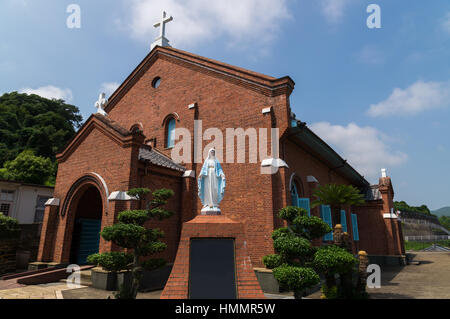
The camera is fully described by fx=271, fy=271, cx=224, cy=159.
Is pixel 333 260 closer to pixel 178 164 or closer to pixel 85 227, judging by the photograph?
pixel 178 164

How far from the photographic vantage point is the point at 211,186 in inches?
314

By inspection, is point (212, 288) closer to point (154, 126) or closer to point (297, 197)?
point (297, 197)

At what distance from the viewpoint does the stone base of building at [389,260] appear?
65.4 feet

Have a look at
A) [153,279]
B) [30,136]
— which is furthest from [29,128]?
[153,279]

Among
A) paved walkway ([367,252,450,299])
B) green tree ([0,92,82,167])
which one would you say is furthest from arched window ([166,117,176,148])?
green tree ([0,92,82,167])

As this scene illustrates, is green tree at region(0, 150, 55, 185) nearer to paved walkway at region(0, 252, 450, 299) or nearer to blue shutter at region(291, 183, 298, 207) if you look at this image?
paved walkway at region(0, 252, 450, 299)

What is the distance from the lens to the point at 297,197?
13.1 meters

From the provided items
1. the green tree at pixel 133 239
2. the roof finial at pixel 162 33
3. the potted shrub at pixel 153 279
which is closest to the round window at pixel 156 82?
A: the roof finial at pixel 162 33

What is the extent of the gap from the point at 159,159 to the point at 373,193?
59.8ft

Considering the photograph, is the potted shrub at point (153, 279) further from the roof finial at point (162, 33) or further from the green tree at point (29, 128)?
the green tree at point (29, 128)

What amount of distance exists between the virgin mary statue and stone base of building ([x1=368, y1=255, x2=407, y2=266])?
18.4 metres

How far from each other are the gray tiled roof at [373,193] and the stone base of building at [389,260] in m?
4.46
